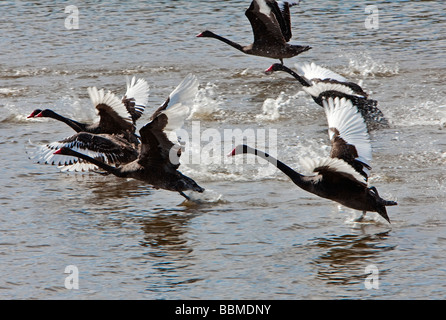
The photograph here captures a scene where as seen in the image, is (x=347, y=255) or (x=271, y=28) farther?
(x=271, y=28)

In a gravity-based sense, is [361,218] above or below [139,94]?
below

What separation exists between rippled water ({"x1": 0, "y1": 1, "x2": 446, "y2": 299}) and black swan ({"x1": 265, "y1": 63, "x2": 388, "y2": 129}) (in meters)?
0.30

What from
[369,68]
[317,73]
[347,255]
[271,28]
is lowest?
[347,255]

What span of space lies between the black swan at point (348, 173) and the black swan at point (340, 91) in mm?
2614

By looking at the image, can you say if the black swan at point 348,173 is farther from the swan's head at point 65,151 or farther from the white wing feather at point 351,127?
the swan's head at point 65,151

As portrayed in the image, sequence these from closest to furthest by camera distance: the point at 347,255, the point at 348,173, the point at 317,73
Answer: the point at 347,255
the point at 348,173
the point at 317,73

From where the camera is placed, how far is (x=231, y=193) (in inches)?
315

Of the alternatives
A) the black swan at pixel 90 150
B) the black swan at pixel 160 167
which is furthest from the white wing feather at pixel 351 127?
the black swan at pixel 90 150

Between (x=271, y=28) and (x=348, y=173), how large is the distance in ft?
21.0

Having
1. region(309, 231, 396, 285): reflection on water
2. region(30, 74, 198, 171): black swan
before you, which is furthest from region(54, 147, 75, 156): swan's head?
region(309, 231, 396, 285): reflection on water

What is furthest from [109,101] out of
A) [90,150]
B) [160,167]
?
[160,167]

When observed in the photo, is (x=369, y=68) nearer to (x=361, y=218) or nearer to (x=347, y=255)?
(x=361, y=218)

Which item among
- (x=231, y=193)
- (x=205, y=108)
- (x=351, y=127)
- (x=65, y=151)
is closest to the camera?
(x=351, y=127)
